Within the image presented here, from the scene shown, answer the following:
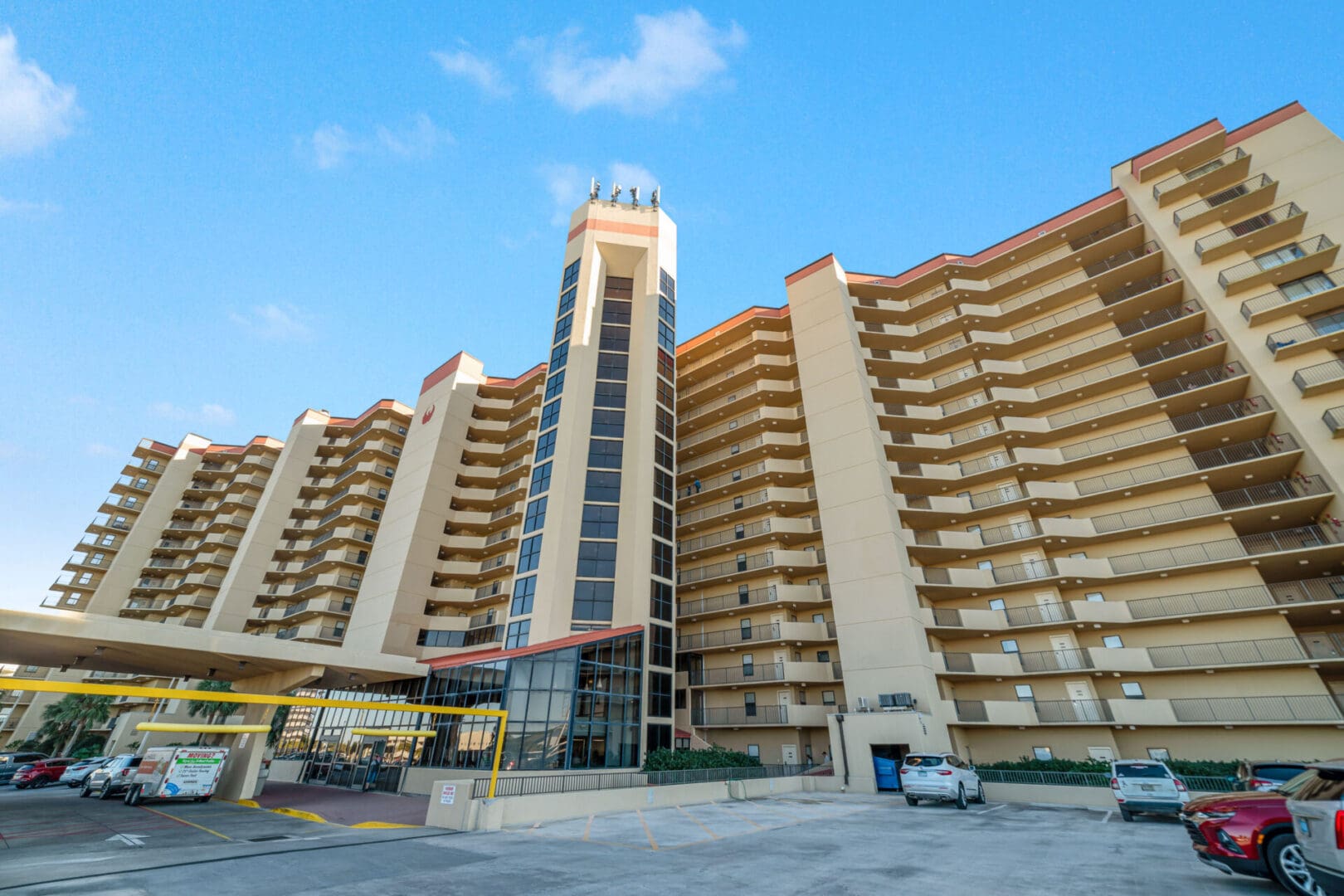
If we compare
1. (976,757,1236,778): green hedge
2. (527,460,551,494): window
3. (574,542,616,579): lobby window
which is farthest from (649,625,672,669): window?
(976,757,1236,778): green hedge

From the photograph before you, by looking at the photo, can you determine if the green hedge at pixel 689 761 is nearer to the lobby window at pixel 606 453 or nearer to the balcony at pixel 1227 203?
the lobby window at pixel 606 453

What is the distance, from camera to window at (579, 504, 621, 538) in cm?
3688

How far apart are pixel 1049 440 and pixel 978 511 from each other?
698 cm

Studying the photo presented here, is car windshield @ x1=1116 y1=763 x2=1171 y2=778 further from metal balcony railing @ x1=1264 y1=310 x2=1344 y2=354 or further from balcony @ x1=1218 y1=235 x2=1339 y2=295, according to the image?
balcony @ x1=1218 y1=235 x2=1339 y2=295

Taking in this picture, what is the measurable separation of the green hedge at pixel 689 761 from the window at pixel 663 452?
61.7ft

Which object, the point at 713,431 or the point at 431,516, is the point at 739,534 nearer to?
the point at 713,431

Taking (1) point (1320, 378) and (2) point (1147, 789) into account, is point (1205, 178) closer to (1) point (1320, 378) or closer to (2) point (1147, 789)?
(1) point (1320, 378)

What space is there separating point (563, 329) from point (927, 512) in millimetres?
29747

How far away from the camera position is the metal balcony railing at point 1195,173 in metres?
34.5

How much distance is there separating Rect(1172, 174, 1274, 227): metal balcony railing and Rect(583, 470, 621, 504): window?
125 feet

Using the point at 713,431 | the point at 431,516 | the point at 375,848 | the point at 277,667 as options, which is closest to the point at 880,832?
the point at 375,848

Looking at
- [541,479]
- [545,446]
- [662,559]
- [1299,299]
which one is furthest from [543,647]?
[1299,299]

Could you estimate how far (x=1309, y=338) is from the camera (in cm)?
2847

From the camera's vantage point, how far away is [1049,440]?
3650 cm
